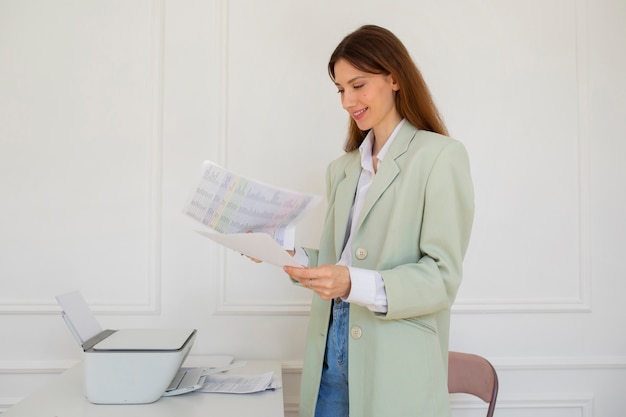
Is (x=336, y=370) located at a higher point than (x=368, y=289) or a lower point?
lower

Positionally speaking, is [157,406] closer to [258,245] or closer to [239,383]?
[239,383]

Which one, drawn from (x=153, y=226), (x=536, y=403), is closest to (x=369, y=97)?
(x=153, y=226)

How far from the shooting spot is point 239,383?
5.86ft

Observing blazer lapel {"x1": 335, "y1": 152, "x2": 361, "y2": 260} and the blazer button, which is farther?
blazer lapel {"x1": 335, "y1": 152, "x2": 361, "y2": 260}

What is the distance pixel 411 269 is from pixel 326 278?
21cm

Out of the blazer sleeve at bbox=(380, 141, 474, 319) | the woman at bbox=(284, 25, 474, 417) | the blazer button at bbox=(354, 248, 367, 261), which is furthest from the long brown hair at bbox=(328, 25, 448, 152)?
the blazer button at bbox=(354, 248, 367, 261)

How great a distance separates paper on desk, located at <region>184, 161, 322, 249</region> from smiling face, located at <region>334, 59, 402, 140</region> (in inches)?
12.4

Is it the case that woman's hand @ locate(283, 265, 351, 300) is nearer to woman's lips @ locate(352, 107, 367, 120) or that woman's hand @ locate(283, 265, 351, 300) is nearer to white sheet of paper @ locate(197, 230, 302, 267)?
white sheet of paper @ locate(197, 230, 302, 267)

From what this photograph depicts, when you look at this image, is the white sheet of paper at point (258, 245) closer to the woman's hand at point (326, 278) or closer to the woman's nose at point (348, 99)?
the woman's hand at point (326, 278)

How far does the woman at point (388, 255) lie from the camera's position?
1334 millimetres

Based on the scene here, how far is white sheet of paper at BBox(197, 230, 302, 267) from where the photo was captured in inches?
47.8

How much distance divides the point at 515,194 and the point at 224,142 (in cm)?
124

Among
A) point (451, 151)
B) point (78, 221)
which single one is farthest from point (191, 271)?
point (451, 151)

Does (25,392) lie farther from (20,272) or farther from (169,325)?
(169,325)
